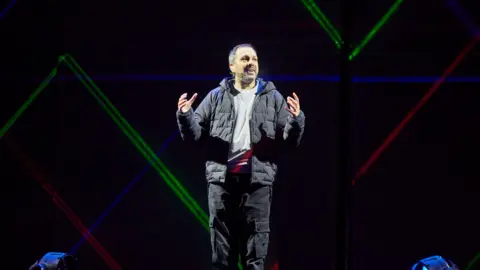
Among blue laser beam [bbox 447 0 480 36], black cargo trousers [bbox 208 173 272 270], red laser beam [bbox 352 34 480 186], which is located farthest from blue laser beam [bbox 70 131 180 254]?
blue laser beam [bbox 447 0 480 36]

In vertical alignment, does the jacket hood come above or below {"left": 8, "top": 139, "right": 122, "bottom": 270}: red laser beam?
above

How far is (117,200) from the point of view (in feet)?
14.3

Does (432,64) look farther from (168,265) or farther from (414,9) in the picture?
(168,265)

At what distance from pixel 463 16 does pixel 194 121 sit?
2.35 m

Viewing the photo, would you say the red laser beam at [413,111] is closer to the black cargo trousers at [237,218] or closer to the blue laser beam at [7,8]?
the black cargo trousers at [237,218]

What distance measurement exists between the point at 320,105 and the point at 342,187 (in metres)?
1.02

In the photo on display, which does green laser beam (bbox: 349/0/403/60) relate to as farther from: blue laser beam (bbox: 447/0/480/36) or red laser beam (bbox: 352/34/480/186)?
red laser beam (bbox: 352/34/480/186)

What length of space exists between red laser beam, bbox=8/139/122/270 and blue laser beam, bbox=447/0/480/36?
3.50 m

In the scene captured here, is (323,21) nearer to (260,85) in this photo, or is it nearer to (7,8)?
(260,85)

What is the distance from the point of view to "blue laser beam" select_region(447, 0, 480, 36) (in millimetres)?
4090

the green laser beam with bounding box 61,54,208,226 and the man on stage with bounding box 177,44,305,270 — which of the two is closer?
the man on stage with bounding box 177,44,305,270

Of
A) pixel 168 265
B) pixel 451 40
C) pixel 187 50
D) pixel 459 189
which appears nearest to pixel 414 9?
pixel 451 40

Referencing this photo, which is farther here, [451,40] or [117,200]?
[117,200]

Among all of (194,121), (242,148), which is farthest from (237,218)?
(194,121)
